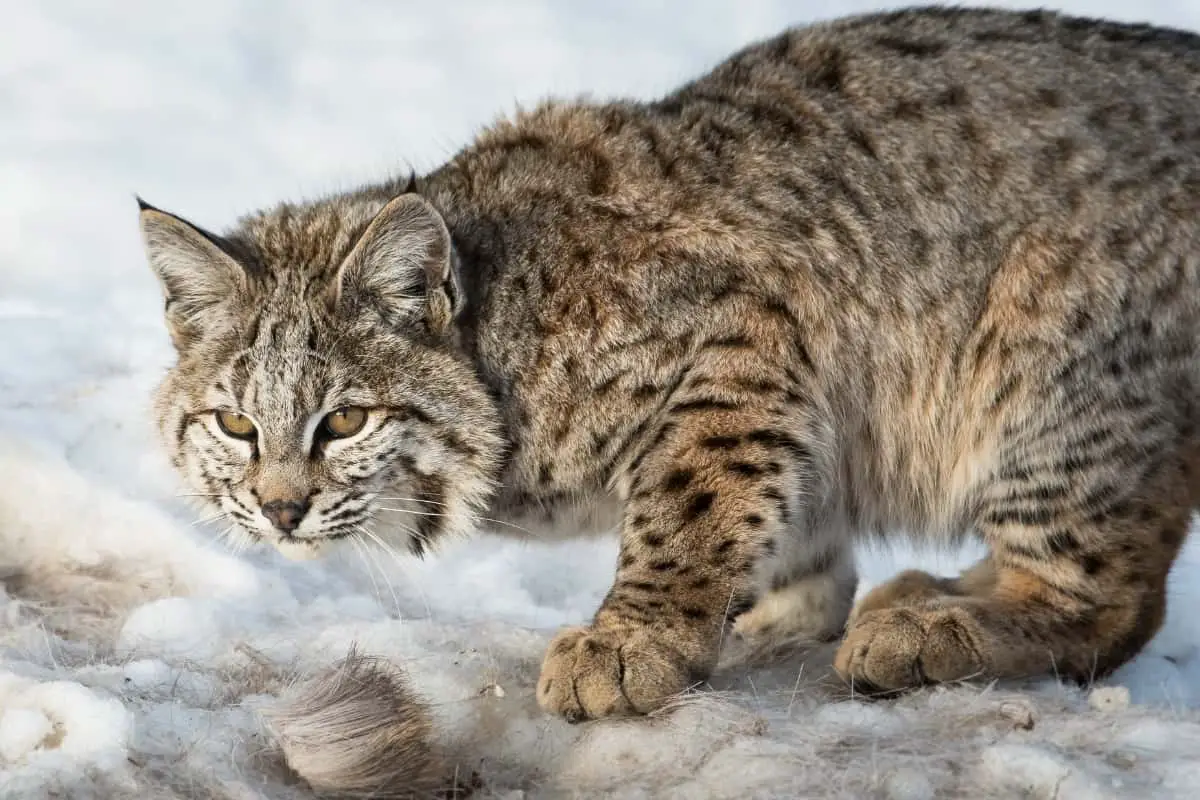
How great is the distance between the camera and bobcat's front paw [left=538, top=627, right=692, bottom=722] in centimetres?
327

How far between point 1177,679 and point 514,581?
224 cm

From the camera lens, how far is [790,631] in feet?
14.3

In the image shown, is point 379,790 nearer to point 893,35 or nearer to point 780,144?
point 780,144

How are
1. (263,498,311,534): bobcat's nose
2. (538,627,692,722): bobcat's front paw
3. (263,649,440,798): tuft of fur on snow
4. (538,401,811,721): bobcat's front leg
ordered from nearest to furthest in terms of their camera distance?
(263,649,440,798): tuft of fur on snow
(538,627,692,722): bobcat's front paw
(538,401,811,721): bobcat's front leg
(263,498,311,534): bobcat's nose

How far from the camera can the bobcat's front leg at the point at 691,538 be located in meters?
3.40

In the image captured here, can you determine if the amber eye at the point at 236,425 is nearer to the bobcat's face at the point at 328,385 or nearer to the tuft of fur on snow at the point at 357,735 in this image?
the bobcat's face at the point at 328,385

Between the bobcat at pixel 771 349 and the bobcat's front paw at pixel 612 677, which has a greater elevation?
the bobcat at pixel 771 349

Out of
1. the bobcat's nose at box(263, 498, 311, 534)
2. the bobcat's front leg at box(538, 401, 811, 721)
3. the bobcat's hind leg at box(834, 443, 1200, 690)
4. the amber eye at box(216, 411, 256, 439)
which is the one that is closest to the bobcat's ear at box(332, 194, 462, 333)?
the amber eye at box(216, 411, 256, 439)

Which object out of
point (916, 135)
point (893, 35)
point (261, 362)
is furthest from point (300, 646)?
point (893, 35)

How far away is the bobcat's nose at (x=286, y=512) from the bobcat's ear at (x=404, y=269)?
546mm

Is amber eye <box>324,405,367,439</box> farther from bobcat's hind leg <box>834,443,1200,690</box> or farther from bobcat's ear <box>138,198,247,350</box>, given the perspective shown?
bobcat's hind leg <box>834,443,1200,690</box>

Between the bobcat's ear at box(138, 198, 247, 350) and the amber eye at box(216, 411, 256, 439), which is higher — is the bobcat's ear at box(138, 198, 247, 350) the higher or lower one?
the higher one

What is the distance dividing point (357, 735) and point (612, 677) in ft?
2.43

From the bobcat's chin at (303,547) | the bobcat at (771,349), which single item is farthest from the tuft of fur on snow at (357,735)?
the bobcat's chin at (303,547)
